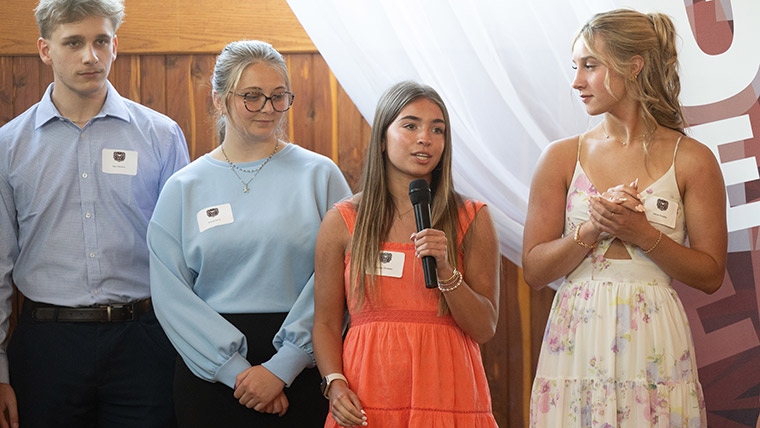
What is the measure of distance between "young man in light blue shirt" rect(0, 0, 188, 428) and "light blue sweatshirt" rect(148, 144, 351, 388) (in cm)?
23

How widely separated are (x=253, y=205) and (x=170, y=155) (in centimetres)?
53

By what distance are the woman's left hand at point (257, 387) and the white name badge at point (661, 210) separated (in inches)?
43.8

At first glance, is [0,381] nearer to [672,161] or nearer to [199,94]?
[199,94]

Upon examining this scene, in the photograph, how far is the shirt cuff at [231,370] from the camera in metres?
2.13

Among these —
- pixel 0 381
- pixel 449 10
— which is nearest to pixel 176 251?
pixel 0 381

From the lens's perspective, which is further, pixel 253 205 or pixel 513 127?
pixel 513 127

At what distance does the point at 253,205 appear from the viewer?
2.28m

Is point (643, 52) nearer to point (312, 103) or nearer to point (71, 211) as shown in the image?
point (312, 103)

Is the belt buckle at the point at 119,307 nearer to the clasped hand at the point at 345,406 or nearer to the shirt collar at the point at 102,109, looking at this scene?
the shirt collar at the point at 102,109

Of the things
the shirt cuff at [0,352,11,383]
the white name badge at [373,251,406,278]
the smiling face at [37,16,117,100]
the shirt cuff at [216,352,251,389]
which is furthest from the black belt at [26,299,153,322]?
the white name badge at [373,251,406,278]

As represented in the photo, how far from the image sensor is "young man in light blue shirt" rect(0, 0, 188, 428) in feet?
7.76

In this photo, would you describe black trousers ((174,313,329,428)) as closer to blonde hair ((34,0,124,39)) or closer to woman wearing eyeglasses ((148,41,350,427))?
woman wearing eyeglasses ((148,41,350,427))

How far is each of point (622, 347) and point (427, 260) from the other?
597mm

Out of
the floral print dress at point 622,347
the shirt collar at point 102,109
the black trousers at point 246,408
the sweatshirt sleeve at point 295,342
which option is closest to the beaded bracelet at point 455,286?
the floral print dress at point 622,347
